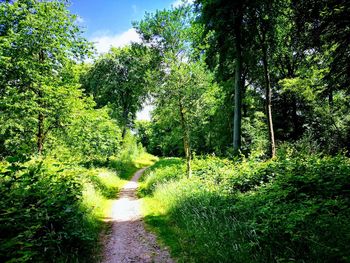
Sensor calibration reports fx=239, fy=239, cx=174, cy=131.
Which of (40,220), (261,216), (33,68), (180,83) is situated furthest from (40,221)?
(33,68)

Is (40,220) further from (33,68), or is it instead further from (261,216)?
(33,68)

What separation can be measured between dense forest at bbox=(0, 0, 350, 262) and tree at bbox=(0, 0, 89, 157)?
0.07 meters

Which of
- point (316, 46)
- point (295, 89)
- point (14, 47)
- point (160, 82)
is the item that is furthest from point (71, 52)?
point (295, 89)

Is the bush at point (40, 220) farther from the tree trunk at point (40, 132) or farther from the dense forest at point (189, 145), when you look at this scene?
the tree trunk at point (40, 132)

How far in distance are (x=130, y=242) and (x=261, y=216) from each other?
3840 millimetres

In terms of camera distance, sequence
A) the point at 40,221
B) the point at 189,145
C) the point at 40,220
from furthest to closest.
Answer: the point at 189,145
the point at 40,220
the point at 40,221

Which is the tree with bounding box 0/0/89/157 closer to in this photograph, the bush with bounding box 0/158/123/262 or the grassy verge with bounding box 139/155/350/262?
the bush with bounding box 0/158/123/262

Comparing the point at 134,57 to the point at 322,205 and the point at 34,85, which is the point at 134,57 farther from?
the point at 322,205

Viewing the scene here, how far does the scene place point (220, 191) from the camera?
791 cm

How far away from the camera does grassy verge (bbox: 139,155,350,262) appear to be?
3.90m

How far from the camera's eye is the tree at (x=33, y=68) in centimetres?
1151

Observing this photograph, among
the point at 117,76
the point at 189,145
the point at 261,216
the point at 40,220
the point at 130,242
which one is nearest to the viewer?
the point at 40,220

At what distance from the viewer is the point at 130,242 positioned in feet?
22.8

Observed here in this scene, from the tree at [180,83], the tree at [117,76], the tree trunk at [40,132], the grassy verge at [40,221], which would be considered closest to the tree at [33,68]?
the tree trunk at [40,132]
